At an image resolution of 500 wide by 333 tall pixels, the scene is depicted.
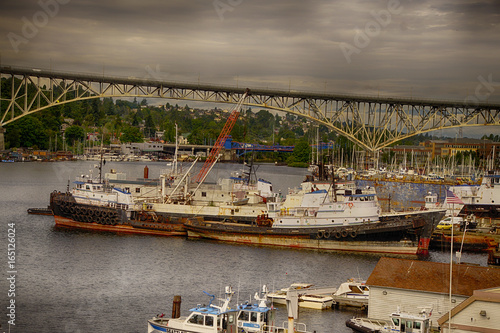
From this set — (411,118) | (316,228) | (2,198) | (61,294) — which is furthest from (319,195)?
(411,118)

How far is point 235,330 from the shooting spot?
21.4 meters

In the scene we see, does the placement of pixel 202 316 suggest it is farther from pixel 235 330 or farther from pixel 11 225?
pixel 11 225

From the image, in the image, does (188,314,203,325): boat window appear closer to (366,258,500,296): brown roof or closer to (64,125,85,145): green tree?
(366,258,500,296): brown roof

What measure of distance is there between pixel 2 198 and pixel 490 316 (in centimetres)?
5429

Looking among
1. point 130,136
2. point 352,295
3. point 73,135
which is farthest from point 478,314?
point 130,136

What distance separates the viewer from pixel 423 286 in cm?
2452

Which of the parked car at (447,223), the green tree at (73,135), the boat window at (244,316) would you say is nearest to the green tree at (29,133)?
the green tree at (73,135)

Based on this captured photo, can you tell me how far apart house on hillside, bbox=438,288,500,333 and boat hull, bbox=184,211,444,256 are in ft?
74.2

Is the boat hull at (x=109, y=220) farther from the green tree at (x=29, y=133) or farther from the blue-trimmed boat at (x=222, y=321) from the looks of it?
the green tree at (x=29, y=133)

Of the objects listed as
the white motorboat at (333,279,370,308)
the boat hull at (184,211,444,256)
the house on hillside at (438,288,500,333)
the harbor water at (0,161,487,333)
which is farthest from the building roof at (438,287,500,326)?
the boat hull at (184,211,444,256)

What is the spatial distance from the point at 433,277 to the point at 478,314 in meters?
4.98

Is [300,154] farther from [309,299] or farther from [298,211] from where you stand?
[309,299]

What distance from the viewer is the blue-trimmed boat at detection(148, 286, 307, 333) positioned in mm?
21047

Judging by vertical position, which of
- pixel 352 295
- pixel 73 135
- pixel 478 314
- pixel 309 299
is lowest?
pixel 309 299
